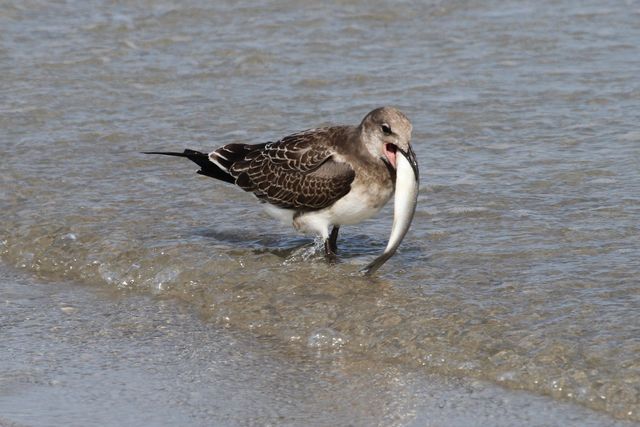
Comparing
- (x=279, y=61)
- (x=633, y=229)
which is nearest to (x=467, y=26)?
(x=279, y=61)

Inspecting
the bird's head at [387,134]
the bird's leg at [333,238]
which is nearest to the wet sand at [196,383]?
the bird's leg at [333,238]

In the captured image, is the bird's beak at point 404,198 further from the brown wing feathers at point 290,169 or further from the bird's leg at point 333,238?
the bird's leg at point 333,238

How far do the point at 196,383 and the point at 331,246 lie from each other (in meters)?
1.97

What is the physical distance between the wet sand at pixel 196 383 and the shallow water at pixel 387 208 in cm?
17

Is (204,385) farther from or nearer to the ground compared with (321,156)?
nearer to the ground

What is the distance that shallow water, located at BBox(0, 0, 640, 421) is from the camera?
6668mm

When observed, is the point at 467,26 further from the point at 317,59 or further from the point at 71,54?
the point at 71,54

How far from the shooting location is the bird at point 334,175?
710 cm

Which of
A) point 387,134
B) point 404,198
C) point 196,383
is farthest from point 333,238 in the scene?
point 196,383

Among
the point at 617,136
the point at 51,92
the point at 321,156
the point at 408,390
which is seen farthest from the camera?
the point at 51,92

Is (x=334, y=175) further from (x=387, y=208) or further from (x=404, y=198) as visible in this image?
(x=387, y=208)

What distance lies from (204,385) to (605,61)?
6815 mm

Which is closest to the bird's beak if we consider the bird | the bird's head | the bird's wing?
the bird

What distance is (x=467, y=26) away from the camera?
43.4 feet
